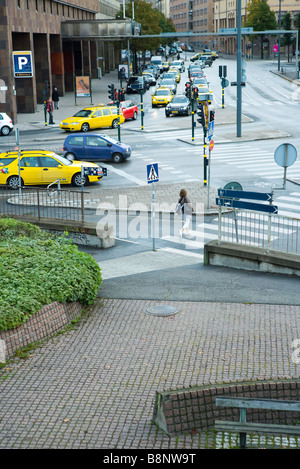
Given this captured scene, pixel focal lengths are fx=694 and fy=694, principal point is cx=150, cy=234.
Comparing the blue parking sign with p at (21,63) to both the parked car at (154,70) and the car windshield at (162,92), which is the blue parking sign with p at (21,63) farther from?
the parked car at (154,70)

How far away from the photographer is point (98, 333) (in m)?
11.2

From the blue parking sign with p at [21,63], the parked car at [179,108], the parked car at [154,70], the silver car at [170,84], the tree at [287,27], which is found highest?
the tree at [287,27]

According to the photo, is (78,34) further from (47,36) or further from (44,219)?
(44,219)

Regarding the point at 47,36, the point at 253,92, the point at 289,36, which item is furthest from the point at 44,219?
the point at 289,36

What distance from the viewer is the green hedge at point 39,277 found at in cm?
1062

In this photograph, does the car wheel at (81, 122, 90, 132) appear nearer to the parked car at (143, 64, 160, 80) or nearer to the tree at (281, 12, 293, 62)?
the parked car at (143, 64, 160, 80)

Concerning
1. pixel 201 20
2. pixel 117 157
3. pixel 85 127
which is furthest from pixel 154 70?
pixel 201 20

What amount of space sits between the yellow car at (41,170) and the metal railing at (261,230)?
11.3m

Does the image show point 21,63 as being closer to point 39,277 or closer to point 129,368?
point 39,277

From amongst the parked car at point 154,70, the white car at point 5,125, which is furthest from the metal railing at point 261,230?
the parked car at point 154,70

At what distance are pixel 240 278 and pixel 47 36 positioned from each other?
50.0 m

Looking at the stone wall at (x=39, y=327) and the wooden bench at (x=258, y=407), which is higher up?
the wooden bench at (x=258, y=407)

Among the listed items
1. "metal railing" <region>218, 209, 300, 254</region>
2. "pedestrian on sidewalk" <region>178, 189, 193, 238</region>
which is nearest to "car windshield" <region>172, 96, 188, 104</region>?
"pedestrian on sidewalk" <region>178, 189, 193, 238</region>

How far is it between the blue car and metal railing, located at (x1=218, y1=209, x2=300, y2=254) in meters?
16.0
